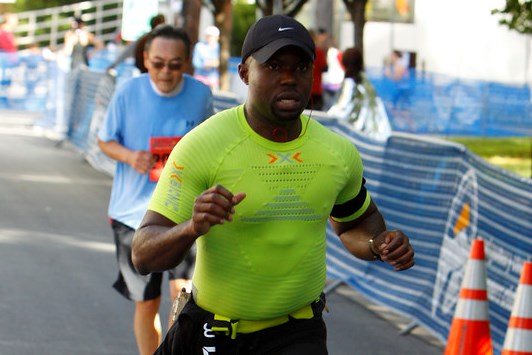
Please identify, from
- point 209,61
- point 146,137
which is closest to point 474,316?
point 146,137

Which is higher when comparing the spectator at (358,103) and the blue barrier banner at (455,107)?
the spectator at (358,103)

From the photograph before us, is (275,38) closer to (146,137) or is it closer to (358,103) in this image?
(146,137)

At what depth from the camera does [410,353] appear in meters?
8.66

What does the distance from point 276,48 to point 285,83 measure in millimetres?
114

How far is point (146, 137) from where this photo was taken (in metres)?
7.09

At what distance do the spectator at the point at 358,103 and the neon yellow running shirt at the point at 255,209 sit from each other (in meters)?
10.9

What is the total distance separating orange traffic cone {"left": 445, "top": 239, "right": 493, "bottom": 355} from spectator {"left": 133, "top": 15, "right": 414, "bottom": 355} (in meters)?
2.67

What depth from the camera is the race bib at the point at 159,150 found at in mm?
6977

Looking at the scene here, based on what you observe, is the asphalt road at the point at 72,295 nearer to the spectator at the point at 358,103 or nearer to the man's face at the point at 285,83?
the spectator at the point at 358,103

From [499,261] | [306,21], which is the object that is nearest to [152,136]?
[499,261]

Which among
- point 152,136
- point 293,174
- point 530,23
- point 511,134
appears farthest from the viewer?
point 511,134

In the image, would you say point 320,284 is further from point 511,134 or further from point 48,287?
point 511,134

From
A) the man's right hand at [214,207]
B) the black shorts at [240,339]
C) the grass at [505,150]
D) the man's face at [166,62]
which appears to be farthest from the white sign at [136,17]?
the man's right hand at [214,207]

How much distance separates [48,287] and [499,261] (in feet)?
12.3
